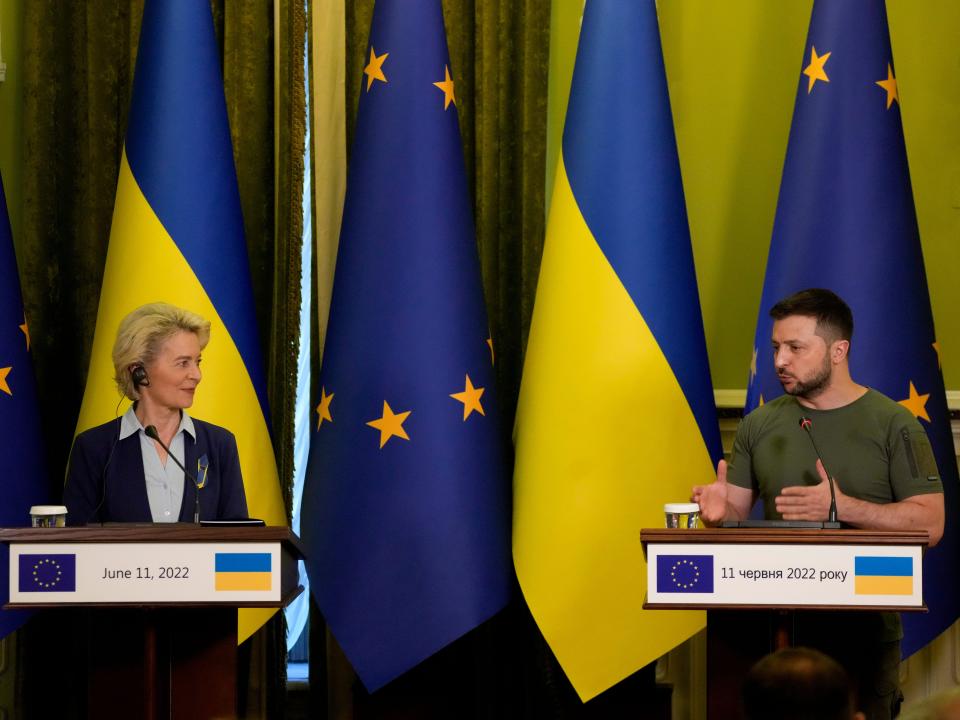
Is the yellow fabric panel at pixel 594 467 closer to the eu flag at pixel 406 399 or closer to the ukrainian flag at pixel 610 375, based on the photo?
the ukrainian flag at pixel 610 375

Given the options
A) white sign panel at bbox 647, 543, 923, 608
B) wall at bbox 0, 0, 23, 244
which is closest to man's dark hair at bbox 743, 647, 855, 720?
white sign panel at bbox 647, 543, 923, 608

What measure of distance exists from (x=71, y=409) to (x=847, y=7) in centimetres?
298

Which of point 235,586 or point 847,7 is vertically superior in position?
point 847,7

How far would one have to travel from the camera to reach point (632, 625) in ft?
13.3

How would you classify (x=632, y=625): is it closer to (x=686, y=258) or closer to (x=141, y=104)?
(x=686, y=258)

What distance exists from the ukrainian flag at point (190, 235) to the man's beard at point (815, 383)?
1707 mm

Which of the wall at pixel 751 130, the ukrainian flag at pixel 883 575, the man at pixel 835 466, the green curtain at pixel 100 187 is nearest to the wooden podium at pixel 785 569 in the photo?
the ukrainian flag at pixel 883 575

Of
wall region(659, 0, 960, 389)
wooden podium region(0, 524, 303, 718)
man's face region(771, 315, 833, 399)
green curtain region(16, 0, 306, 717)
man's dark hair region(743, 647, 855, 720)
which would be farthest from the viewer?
wall region(659, 0, 960, 389)

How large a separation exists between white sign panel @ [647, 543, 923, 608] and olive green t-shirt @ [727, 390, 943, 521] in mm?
503

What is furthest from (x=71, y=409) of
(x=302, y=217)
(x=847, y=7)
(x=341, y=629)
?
(x=847, y=7)

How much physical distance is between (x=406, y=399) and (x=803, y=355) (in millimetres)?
→ 1270

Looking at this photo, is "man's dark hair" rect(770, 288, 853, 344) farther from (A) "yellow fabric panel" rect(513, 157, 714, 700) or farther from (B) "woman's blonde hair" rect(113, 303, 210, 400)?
(B) "woman's blonde hair" rect(113, 303, 210, 400)

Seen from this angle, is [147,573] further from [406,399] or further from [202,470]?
[406,399]

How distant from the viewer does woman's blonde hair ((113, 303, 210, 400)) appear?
351cm
